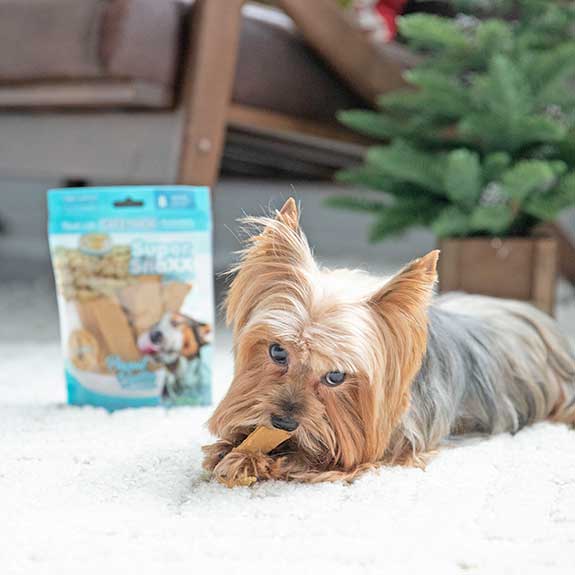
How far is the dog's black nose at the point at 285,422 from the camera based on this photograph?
0.89m

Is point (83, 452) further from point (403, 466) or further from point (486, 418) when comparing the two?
point (486, 418)

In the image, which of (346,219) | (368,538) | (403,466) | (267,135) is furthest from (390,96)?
(346,219)

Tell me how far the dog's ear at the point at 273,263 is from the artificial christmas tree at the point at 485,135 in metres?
0.73

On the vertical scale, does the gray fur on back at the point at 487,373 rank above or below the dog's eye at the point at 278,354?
below

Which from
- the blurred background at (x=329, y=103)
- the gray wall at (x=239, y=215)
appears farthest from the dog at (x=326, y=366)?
the gray wall at (x=239, y=215)

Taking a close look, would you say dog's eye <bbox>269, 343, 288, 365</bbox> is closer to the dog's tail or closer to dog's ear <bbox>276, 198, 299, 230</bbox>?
dog's ear <bbox>276, 198, 299, 230</bbox>

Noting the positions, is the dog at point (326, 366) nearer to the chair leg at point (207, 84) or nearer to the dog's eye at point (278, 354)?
the dog's eye at point (278, 354)

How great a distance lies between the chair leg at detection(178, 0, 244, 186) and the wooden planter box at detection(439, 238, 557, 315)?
1.67 feet

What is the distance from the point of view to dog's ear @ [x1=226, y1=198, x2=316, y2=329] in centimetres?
95

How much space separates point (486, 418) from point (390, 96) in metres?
0.92

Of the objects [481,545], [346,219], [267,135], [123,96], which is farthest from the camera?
[346,219]

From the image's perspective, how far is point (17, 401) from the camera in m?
1.29

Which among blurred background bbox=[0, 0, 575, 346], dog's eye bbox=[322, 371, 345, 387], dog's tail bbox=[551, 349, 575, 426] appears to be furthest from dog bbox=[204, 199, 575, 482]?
blurred background bbox=[0, 0, 575, 346]

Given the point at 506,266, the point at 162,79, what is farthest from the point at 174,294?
the point at 506,266
